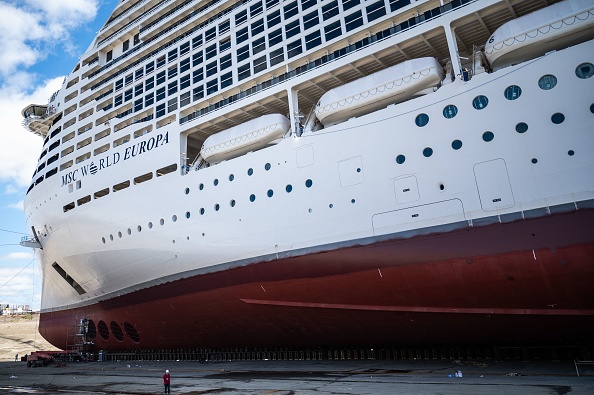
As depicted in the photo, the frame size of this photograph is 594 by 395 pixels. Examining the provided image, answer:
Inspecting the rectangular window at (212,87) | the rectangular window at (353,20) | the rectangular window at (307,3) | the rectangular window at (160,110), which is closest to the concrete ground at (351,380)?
the rectangular window at (160,110)

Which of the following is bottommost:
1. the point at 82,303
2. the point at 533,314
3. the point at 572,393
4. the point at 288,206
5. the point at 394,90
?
the point at 572,393

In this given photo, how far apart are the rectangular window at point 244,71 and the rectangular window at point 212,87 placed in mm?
1157

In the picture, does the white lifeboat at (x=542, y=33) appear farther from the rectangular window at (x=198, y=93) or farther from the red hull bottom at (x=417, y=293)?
the rectangular window at (x=198, y=93)

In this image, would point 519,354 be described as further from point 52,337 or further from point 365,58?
point 52,337

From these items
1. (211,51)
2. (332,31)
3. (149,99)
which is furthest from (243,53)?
(149,99)

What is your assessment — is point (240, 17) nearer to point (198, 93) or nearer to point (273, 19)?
point (273, 19)

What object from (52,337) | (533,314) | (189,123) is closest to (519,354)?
(533,314)

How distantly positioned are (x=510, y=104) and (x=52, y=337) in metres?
25.3

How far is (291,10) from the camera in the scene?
15727 mm

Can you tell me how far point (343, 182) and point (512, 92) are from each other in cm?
492

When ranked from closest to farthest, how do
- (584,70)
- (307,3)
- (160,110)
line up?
(584,70)
(307,3)
(160,110)

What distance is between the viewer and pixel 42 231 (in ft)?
70.3

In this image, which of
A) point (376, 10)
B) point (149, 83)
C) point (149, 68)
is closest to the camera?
point (376, 10)

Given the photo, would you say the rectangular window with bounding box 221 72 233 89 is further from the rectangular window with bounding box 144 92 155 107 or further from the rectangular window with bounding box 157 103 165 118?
the rectangular window with bounding box 144 92 155 107
